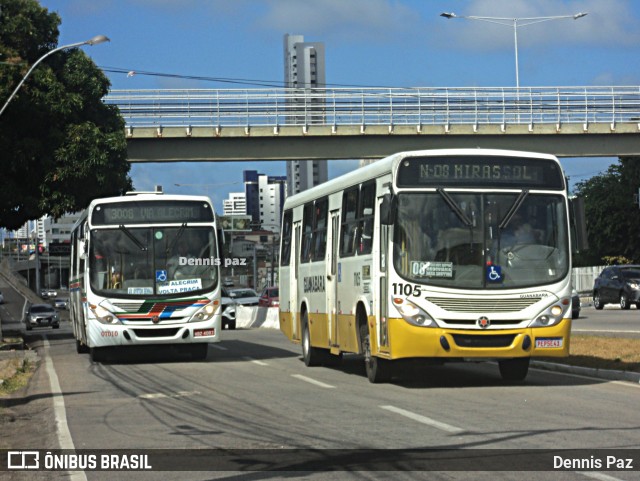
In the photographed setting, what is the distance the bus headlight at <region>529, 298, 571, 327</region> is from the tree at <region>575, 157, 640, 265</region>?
72937 mm

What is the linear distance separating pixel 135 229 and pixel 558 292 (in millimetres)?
10188

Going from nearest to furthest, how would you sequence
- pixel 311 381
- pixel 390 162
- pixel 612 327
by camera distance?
pixel 390 162
pixel 311 381
pixel 612 327

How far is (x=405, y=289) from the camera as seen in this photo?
16062 millimetres

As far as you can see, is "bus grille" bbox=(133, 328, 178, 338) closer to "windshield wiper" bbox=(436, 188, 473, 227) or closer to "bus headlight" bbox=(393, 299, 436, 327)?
"bus headlight" bbox=(393, 299, 436, 327)

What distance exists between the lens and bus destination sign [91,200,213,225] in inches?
940

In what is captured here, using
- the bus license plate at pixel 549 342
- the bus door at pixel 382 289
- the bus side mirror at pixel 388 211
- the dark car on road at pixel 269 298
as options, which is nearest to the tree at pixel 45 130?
the dark car on road at pixel 269 298

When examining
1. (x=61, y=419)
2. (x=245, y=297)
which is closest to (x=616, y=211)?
(x=245, y=297)

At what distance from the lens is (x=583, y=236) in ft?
52.8

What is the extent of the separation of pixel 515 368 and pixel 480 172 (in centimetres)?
297

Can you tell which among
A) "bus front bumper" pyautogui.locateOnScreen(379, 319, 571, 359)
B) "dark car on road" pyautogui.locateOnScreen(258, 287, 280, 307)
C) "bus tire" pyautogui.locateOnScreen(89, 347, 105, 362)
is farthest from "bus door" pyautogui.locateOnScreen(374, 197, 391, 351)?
"dark car on road" pyautogui.locateOnScreen(258, 287, 280, 307)

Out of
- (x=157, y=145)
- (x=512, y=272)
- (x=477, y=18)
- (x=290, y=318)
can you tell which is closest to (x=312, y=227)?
(x=290, y=318)

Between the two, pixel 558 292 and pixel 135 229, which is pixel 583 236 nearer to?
pixel 558 292

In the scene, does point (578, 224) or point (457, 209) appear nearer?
point (578, 224)

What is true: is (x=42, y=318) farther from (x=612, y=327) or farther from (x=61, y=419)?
(x=61, y=419)
